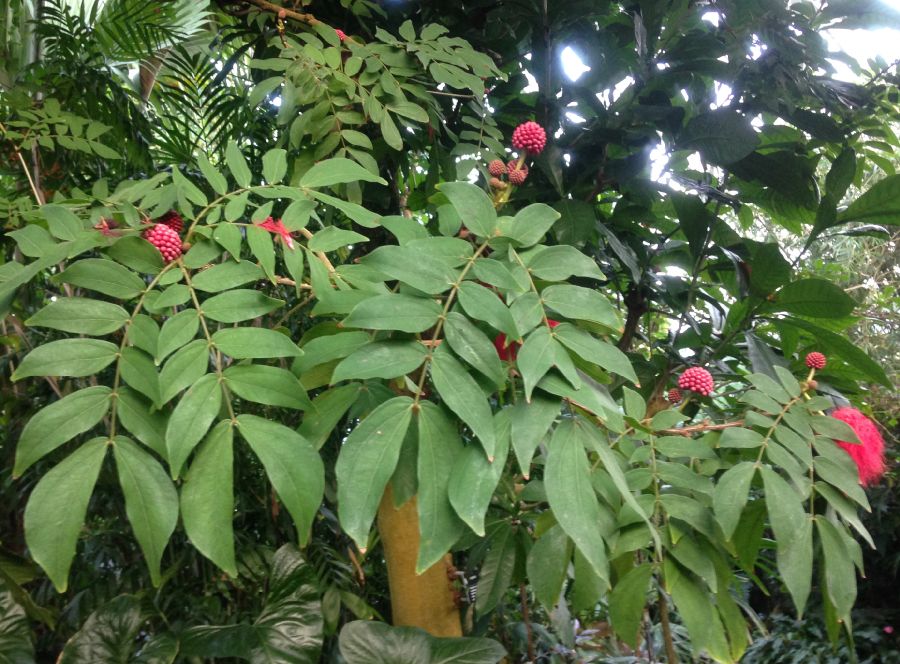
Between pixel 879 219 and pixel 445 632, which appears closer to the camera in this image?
pixel 445 632

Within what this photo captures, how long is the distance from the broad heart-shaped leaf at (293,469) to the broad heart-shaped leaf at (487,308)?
153 mm

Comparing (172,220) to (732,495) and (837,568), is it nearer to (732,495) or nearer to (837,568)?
(732,495)

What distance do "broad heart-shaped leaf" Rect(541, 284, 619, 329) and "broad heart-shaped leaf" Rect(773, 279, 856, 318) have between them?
58 cm

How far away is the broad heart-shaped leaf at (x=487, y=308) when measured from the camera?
492mm

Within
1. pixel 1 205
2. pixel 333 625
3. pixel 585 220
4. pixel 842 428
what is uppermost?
pixel 585 220

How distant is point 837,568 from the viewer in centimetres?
61

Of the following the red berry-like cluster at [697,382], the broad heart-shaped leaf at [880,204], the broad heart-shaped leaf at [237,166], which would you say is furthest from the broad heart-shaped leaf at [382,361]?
the broad heart-shaped leaf at [880,204]

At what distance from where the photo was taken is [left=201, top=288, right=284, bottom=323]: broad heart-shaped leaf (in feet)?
1.68

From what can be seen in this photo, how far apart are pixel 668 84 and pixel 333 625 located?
96cm

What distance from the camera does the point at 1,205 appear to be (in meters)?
0.80

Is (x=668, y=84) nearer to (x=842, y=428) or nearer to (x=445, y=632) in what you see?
(x=842, y=428)

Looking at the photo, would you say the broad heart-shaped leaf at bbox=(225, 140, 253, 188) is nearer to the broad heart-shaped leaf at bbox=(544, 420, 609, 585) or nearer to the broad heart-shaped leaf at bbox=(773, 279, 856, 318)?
the broad heart-shaped leaf at bbox=(544, 420, 609, 585)

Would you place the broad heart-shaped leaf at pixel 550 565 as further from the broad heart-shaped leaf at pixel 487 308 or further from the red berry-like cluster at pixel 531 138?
the red berry-like cluster at pixel 531 138

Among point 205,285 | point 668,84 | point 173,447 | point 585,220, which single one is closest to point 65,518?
point 173,447
